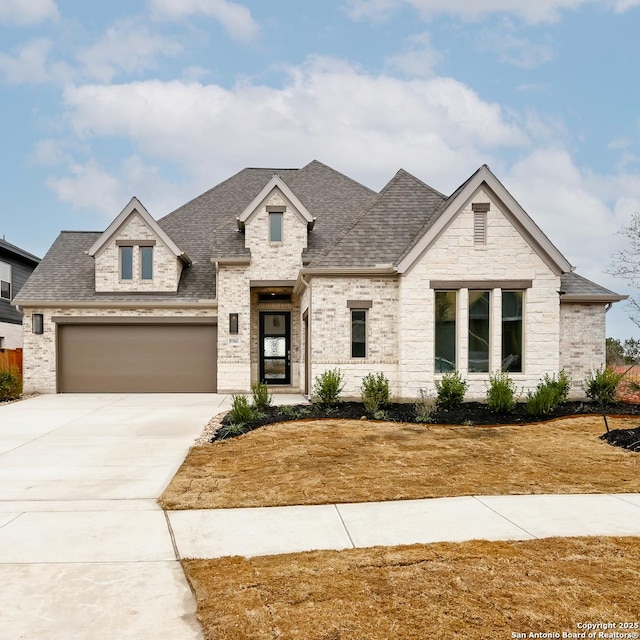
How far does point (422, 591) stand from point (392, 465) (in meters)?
4.12

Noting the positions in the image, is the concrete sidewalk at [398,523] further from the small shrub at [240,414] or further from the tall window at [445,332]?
the tall window at [445,332]

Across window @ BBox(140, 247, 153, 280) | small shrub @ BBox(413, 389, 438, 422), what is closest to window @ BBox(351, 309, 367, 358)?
small shrub @ BBox(413, 389, 438, 422)

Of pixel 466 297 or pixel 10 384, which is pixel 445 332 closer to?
pixel 466 297

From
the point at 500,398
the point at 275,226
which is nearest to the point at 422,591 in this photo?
the point at 500,398

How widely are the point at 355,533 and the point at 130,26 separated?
15.6 meters

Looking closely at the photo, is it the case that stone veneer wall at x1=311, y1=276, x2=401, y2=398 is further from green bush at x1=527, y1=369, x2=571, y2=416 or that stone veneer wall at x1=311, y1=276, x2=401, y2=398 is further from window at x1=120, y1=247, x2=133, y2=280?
window at x1=120, y1=247, x2=133, y2=280

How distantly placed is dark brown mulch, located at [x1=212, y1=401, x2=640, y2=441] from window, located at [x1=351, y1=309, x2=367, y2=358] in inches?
57.3

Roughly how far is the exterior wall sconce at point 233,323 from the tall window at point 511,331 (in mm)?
8856

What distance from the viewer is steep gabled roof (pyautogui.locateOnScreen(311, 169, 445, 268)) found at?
14711 millimetres

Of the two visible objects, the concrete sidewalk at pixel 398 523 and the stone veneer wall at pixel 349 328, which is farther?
the stone veneer wall at pixel 349 328

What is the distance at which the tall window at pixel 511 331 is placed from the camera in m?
14.3

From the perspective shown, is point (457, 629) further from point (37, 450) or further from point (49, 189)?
point (49, 189)

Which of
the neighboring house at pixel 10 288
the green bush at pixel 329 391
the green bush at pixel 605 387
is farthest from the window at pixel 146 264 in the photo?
the green bush at pixel 605 387

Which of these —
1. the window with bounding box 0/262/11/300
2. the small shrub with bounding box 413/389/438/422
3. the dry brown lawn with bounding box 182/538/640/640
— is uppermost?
the window with bounding box 0/262/11/300
